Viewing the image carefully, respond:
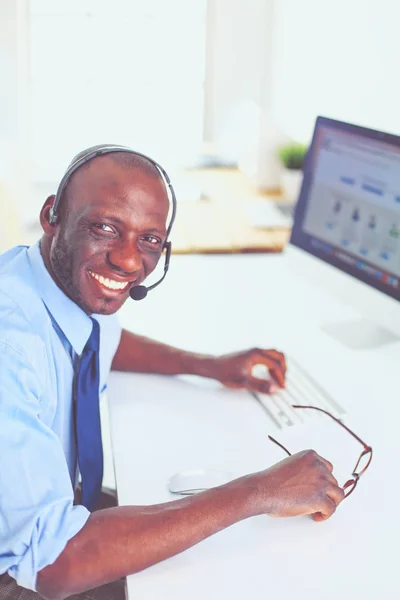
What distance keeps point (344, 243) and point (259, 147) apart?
3.81ft

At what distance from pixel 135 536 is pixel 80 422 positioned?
285 mm

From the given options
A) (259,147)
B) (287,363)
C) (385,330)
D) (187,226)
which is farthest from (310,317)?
(259,147)

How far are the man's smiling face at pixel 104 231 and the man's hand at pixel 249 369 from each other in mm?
364

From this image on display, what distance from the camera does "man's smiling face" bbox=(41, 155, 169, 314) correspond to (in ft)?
3.31

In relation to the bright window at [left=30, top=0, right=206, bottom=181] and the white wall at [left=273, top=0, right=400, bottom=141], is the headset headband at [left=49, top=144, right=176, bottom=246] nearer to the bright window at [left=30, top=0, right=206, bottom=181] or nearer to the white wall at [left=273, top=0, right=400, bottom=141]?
the white wall at [left=273, top=0, right=400, bottom=141]

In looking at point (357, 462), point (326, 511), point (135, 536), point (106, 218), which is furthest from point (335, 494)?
point (106, 218)

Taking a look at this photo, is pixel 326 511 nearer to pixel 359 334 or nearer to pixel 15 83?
pixel 359 334

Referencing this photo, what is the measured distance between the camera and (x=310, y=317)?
5.80 feet

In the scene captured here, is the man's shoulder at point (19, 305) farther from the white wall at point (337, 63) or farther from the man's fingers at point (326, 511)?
the white wall at point (337, 63)

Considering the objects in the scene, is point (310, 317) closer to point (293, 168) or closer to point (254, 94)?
point (293, 168)

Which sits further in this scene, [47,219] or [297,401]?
[297,401]

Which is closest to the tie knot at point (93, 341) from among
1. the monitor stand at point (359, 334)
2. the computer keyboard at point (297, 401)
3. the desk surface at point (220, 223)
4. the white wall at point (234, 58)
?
the computer keyboard at point (297, 401)

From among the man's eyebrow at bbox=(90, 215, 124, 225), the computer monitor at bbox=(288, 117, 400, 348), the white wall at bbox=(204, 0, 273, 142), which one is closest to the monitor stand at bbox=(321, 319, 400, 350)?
the computer monitor at bbox=(288, 117, 400, 348)

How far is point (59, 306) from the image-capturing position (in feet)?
3.52
